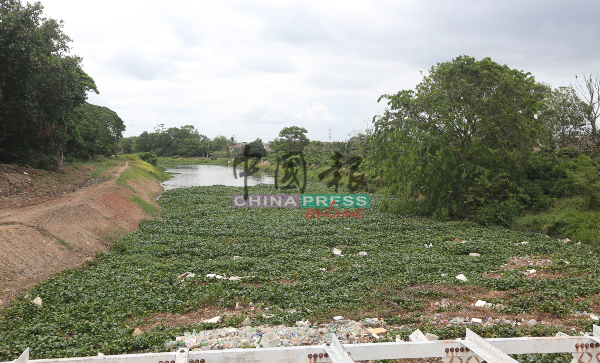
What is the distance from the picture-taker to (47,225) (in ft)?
36.1

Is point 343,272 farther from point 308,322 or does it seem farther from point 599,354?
point 599,354

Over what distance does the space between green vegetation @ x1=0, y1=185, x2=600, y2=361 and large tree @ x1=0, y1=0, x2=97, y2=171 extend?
897 centimetres

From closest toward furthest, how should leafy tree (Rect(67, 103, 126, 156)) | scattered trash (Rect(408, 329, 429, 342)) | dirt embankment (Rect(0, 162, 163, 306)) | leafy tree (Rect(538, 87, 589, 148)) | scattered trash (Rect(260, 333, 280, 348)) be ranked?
scattered trash (Rect(408, 329, 429, 342))
scattered trash (Rect(260, 333, 280, 348))
dirt embankment (Rect(0, 162, 163, 306))
leafy tree (Rect(538, 87, 589, 148))
leafy tree (Rect(67, 103, 126, 156))

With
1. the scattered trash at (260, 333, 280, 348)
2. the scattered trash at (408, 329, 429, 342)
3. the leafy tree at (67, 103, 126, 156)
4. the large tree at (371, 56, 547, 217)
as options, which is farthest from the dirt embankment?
the large tree at (371, 56, 547, 217)

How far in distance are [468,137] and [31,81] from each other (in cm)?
1930

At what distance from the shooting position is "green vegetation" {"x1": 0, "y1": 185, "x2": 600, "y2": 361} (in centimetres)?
568

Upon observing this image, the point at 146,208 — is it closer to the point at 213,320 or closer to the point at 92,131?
the point at 213,320

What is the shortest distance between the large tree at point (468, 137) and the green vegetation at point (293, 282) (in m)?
1.98

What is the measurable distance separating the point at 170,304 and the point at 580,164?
1641cm

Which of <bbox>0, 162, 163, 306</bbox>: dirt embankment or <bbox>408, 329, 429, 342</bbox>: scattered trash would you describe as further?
<bbox>0, 162, 163, 306</bbox>: dirt embankment

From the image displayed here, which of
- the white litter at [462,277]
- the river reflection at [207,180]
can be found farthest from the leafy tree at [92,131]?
the white litter at [462,277]

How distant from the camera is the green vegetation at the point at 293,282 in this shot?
18.6 ft

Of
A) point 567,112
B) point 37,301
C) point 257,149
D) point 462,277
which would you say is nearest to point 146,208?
point 37,301

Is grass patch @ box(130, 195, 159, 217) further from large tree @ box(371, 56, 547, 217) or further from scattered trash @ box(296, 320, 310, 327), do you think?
scattered trash @ box(296, 320, 310, 327)
